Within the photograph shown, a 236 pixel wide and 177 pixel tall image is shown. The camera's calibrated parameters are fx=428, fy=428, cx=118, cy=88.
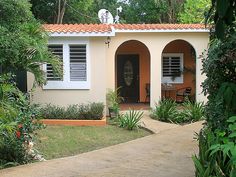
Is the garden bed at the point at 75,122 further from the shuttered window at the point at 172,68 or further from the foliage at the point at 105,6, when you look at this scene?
the foliage at the point at 105,6

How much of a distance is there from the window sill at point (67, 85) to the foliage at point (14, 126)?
244 inches

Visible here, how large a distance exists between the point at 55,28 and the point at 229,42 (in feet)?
36.6

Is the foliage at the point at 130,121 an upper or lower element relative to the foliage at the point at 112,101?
lower

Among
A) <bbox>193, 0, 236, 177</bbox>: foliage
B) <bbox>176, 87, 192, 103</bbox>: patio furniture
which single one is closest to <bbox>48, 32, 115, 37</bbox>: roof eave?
<bbox>176, 87, 192, 103</bbox>: patio furniture

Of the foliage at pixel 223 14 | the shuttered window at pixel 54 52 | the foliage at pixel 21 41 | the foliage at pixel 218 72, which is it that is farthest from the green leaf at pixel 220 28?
the shuttered window at pixel 54 52

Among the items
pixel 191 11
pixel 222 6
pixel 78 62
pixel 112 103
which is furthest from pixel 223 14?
pixel 191 11

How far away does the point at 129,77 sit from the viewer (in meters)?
21.2

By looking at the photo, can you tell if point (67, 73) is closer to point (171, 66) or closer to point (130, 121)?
point (130, 121)

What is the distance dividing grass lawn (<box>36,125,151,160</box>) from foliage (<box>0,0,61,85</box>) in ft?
6.08

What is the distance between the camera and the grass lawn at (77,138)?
11006 millimetres

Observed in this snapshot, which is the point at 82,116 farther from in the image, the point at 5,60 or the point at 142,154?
the point at 142,154

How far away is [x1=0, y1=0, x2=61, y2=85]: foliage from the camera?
12336mm

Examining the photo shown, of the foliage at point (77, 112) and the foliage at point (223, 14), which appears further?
the foliage at point (77, 112)

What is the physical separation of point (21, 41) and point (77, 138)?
3.28 metres
